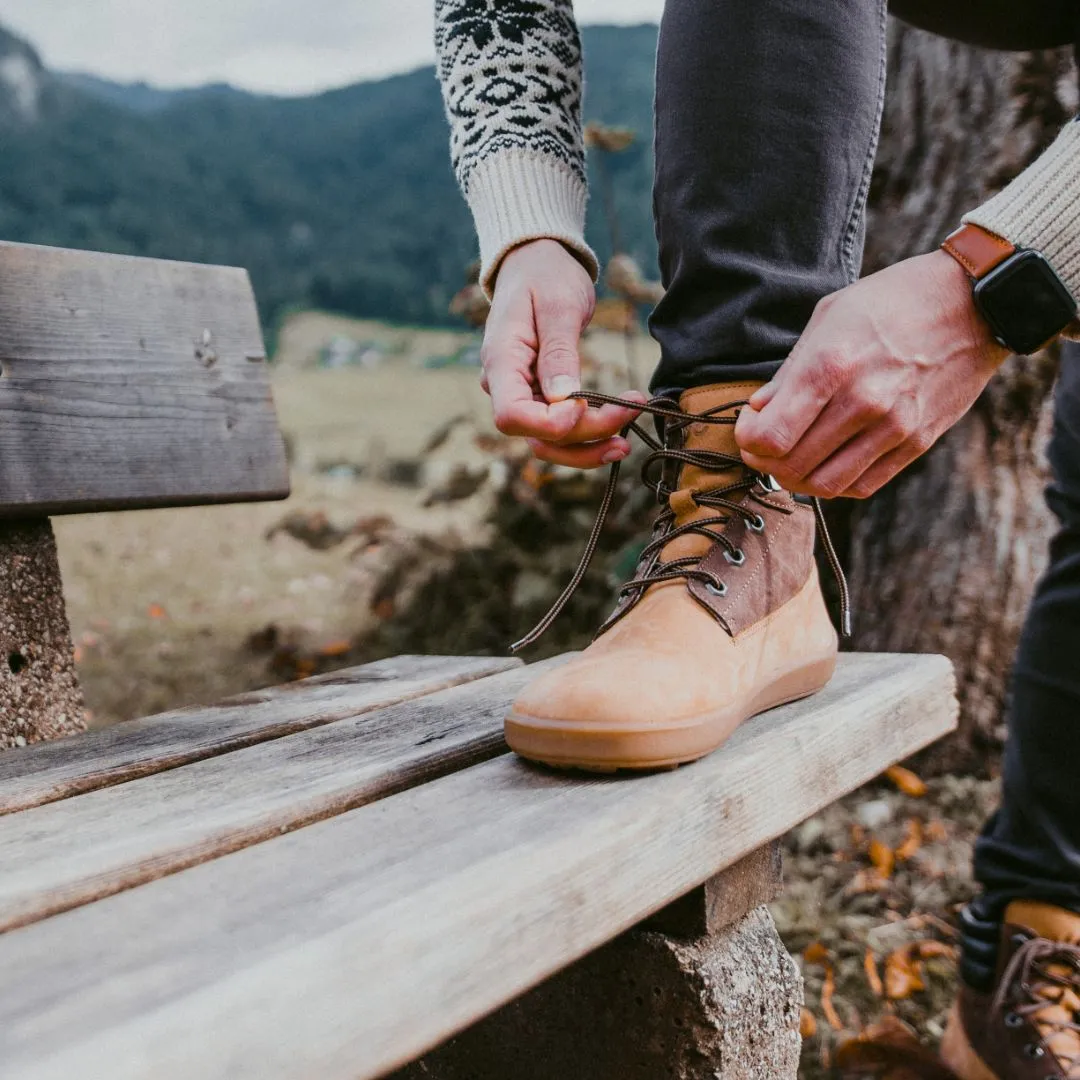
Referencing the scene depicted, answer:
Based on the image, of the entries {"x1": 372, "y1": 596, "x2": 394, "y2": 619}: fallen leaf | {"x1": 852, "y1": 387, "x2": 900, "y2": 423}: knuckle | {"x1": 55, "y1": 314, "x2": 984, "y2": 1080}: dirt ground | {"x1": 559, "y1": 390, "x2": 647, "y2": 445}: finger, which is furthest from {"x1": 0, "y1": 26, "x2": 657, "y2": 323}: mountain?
{"x1": 852, "y1": 387, "x2": 900, "y2": 423}: knuckle

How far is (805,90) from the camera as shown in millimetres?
933

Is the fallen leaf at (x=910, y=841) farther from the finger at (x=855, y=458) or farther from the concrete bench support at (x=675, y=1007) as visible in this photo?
the finger at (x=855, y=458)

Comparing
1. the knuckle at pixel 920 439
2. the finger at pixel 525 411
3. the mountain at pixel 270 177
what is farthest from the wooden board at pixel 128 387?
the mountain at pixel 270 177

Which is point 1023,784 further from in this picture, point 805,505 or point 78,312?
point 78,312

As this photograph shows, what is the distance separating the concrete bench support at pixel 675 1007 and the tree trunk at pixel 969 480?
1208 millimetres

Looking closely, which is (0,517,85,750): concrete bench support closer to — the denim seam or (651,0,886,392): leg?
(651,0,886,392): leg

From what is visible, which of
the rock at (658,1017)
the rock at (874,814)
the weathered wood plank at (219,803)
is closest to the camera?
the weathered wood plank at (219,803)

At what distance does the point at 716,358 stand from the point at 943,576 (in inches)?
51.8

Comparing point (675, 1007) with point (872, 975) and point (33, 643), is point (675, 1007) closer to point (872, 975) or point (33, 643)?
point (872, 975)

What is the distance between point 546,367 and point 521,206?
232 millimetres

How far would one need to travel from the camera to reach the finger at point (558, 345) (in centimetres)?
97

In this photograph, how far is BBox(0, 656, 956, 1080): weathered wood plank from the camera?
0.43m

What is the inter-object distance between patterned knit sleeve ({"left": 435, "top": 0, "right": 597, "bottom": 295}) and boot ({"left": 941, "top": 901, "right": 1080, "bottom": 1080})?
894 mm

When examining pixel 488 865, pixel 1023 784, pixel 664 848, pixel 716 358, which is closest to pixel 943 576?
pixel 1023 784
